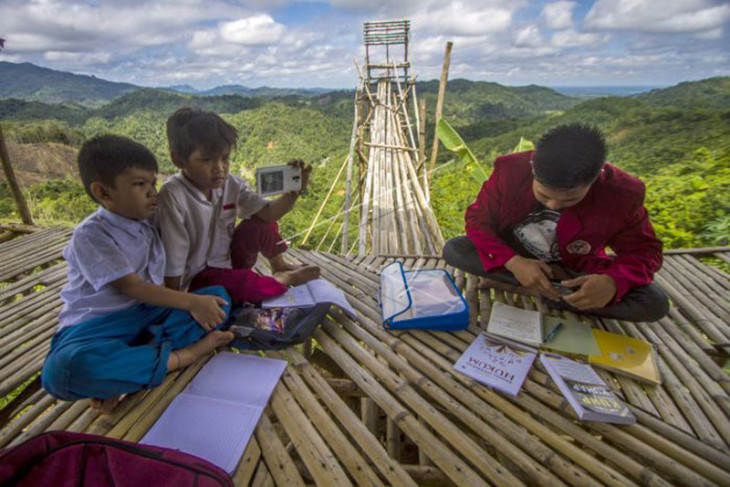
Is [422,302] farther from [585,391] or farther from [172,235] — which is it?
[172,235]

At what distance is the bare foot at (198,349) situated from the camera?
1439 millimetres

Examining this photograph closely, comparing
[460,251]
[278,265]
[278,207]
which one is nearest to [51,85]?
[278,265]

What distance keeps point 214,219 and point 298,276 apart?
0.54 metres

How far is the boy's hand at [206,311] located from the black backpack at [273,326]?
169 mm

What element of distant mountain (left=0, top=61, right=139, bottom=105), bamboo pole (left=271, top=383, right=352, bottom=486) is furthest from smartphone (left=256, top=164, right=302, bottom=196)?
distant mountain (left=0, top=61, right=139, bottom=105)

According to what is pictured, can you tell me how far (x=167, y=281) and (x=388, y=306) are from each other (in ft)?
3.33

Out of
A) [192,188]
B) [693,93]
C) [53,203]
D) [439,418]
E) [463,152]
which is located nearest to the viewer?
[439,418]

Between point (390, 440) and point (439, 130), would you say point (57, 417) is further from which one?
point (439, 130)

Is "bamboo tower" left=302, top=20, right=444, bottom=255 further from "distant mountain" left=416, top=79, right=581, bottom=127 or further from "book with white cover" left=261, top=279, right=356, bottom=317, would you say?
"distant mountain" left=416, top=79, right=581, bottom=127

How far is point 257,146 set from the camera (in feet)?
109

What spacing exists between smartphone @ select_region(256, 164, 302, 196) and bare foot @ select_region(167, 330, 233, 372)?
2.18 feet

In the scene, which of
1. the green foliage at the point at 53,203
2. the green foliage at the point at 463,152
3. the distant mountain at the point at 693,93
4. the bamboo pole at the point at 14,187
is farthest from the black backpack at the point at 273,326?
the distant mountain at the point at 693,93

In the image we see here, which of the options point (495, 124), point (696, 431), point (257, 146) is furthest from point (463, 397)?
point (257, 146)

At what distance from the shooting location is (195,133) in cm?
150
